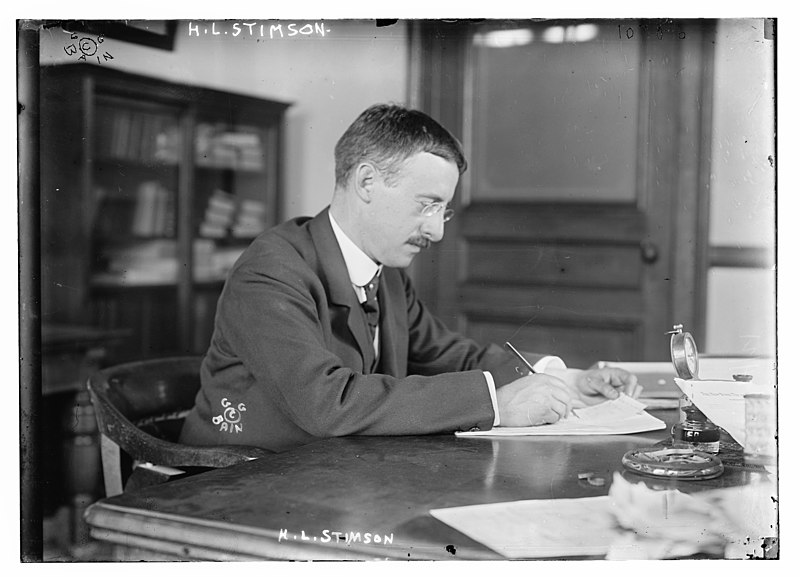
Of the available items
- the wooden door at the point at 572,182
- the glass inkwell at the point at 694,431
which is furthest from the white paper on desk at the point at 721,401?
the wooden door at the point at 572,182

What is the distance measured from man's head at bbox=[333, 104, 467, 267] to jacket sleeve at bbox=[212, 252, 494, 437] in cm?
30

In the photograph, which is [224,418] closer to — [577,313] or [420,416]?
[420,416]

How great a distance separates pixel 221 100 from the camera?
90.9 inches

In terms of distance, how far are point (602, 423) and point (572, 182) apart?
1.04 metres

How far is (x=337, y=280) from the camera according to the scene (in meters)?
2.05

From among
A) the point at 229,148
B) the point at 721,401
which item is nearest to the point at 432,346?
the point at 721,401

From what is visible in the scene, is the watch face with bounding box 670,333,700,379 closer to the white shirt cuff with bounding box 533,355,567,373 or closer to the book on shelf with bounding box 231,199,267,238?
the white shirt cuff with bounding box 533,355,567,373

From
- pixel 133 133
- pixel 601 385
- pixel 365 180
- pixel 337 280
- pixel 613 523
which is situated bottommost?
pixel 613 523

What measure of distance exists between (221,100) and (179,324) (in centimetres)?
176

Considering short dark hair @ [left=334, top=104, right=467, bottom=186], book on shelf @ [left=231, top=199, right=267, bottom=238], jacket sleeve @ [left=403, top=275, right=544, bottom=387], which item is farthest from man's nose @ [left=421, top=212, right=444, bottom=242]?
book on shelf @ [left=231, top=199, right=267, bottom=238]

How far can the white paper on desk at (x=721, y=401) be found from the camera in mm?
1648

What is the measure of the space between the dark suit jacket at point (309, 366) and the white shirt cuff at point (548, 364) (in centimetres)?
7

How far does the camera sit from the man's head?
7.03 feet

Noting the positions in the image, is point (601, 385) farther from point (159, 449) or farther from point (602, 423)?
point (159, 449)
